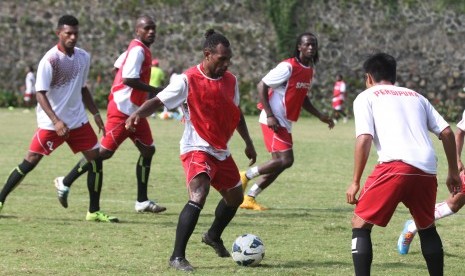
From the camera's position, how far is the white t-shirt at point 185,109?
905 centimetres

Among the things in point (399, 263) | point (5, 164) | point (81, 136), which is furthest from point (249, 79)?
point (399, 263)

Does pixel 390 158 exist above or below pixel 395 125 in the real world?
below

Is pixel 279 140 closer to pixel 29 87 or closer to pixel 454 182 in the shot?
pixel 454 182

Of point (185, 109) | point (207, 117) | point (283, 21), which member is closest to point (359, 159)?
point (207, 117)

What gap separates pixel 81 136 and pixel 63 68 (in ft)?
2.52

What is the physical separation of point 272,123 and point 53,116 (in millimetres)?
2945

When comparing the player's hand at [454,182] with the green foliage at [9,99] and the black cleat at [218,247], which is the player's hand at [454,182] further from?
the green foliage at [9,99]

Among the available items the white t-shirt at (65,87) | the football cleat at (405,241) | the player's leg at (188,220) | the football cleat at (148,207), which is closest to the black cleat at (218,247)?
the player's leg at (188,220)

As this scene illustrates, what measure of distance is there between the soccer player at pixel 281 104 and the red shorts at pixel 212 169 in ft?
12.5

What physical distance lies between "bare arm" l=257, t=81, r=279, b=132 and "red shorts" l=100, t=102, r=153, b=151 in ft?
4.81

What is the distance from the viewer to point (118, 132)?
12609 millimetres

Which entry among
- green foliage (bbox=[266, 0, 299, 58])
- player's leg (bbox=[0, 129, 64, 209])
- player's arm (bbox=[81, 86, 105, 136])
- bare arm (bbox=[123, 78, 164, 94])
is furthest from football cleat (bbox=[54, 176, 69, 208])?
green foliage (bbox=[266, 0, 299, 58])

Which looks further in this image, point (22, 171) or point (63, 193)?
point (63, 193)

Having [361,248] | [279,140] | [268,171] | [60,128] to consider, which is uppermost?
[361,248]
